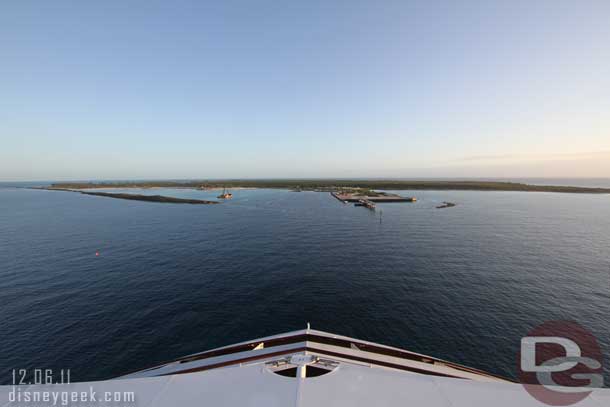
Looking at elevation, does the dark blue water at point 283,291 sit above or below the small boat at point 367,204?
below

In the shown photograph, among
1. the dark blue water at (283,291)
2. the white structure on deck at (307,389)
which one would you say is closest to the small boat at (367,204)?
the dark blue water at (283,291)

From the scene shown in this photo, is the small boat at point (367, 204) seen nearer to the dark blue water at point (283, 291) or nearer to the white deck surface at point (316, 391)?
the dark blue water at point (283, 291)

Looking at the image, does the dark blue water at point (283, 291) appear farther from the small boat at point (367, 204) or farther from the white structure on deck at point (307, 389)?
the small boat at point (367, 204)

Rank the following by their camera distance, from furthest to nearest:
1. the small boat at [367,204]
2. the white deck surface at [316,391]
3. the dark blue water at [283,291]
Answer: the small boat at [367,204]
the dark blue water at [283,291]
the white deck surface at [316,391]

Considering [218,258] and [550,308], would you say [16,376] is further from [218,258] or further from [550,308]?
[550,308]

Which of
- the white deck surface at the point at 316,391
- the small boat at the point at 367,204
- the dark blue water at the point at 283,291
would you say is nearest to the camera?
the white deck surface at the point at 316,391

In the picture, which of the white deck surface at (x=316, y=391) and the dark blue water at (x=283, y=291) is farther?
the dark blue water at (x=283, y=291)
